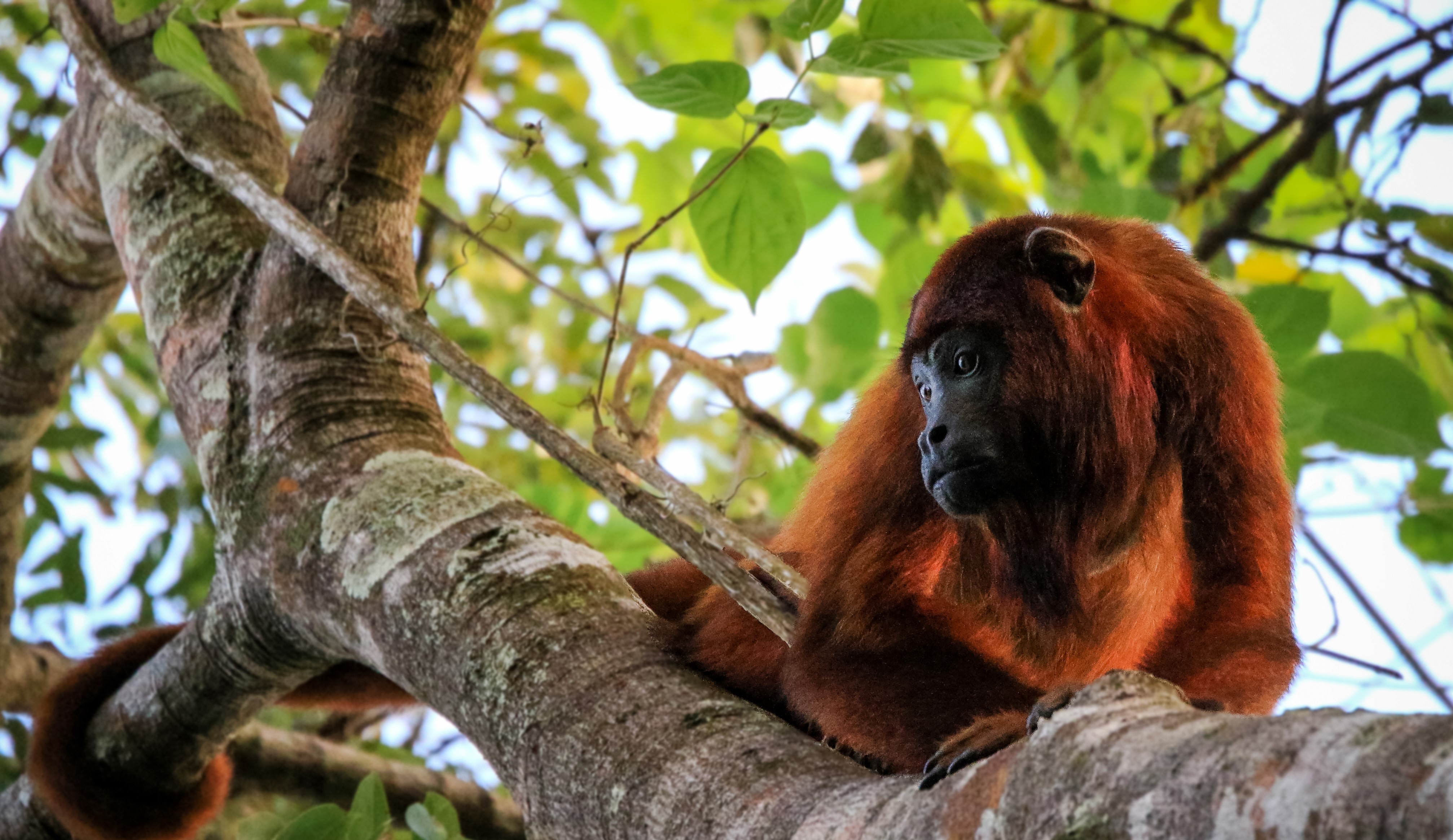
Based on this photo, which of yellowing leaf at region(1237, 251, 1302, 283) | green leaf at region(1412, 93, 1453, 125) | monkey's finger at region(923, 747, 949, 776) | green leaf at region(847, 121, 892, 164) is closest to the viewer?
monkey's finger at region(923, 747, 949, 776)

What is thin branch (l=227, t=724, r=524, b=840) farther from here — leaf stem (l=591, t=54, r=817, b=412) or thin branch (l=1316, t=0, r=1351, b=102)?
thin branch (l=1316, t=0, r=1351, b=102)

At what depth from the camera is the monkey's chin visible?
1.59 meters

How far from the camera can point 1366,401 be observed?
221 cm

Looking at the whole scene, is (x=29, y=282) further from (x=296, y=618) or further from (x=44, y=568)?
(x=296, y=618)

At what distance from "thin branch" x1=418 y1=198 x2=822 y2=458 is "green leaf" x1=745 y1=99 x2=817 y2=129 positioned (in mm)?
524

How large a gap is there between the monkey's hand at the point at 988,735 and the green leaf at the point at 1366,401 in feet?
4.15

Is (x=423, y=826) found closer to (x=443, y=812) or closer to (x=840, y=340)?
(x=443, y=812)

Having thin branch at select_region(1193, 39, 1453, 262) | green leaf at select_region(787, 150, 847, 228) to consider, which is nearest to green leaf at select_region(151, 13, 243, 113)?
green leaf at select_region(787, 150, 847, 228)

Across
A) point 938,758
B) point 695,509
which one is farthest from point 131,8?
point 938,758

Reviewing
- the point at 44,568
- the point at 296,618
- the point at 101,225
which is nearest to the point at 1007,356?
the point at 296,618

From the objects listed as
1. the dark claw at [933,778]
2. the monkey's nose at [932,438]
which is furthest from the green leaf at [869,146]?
the dark claw at [933,778]

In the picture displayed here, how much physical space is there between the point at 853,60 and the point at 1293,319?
1.11m

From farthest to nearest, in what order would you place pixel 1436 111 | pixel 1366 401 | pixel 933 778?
pixel 1436 111, pixel 1366 401, pixel 933 778

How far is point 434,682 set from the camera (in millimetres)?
1480
